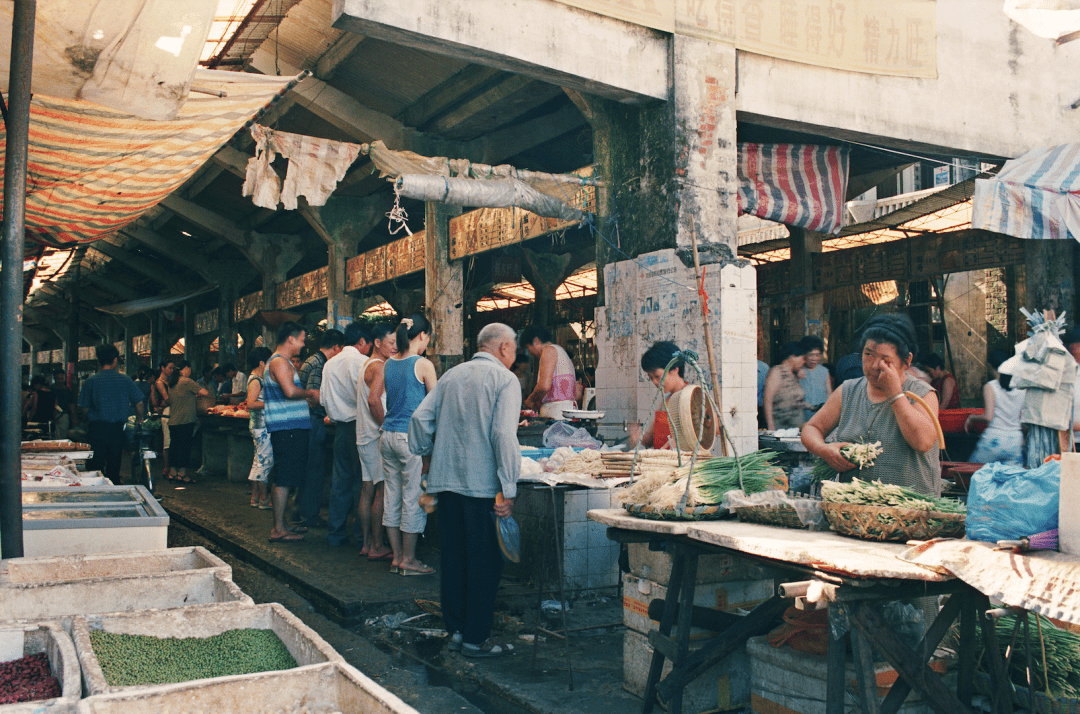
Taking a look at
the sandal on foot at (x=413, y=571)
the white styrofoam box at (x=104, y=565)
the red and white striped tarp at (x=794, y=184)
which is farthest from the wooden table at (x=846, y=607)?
the red and white striped tarp at (x=794, y=184)

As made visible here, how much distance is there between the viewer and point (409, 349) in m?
5.95

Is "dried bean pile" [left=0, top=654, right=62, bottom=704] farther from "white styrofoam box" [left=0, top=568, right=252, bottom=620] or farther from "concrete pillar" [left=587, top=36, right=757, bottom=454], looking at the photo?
"concrete pillar" [left=587, top=36, right=757, bottom=454]

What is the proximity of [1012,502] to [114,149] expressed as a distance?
638cm

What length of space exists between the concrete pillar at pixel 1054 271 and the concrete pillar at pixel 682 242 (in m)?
4.90

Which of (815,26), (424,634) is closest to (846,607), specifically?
(424,634)

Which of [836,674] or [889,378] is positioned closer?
[836,674]

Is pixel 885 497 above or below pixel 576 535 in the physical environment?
above

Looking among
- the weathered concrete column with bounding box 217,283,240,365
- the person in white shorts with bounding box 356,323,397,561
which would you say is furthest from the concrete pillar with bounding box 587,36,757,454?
the weathered concrete column with bounding box 217,283,240,365

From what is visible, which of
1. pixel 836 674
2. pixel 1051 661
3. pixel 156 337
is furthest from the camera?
pixel 156 337

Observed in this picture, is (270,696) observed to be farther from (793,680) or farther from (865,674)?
(793,680)

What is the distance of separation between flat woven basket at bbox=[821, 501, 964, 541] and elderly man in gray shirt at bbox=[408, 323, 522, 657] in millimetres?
1902

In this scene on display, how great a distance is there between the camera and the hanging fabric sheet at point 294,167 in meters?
7.79

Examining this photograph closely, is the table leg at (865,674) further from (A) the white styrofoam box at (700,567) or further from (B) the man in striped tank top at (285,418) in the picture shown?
(B) the man in striped tank top at (285,418)

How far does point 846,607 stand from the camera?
2588 mm
